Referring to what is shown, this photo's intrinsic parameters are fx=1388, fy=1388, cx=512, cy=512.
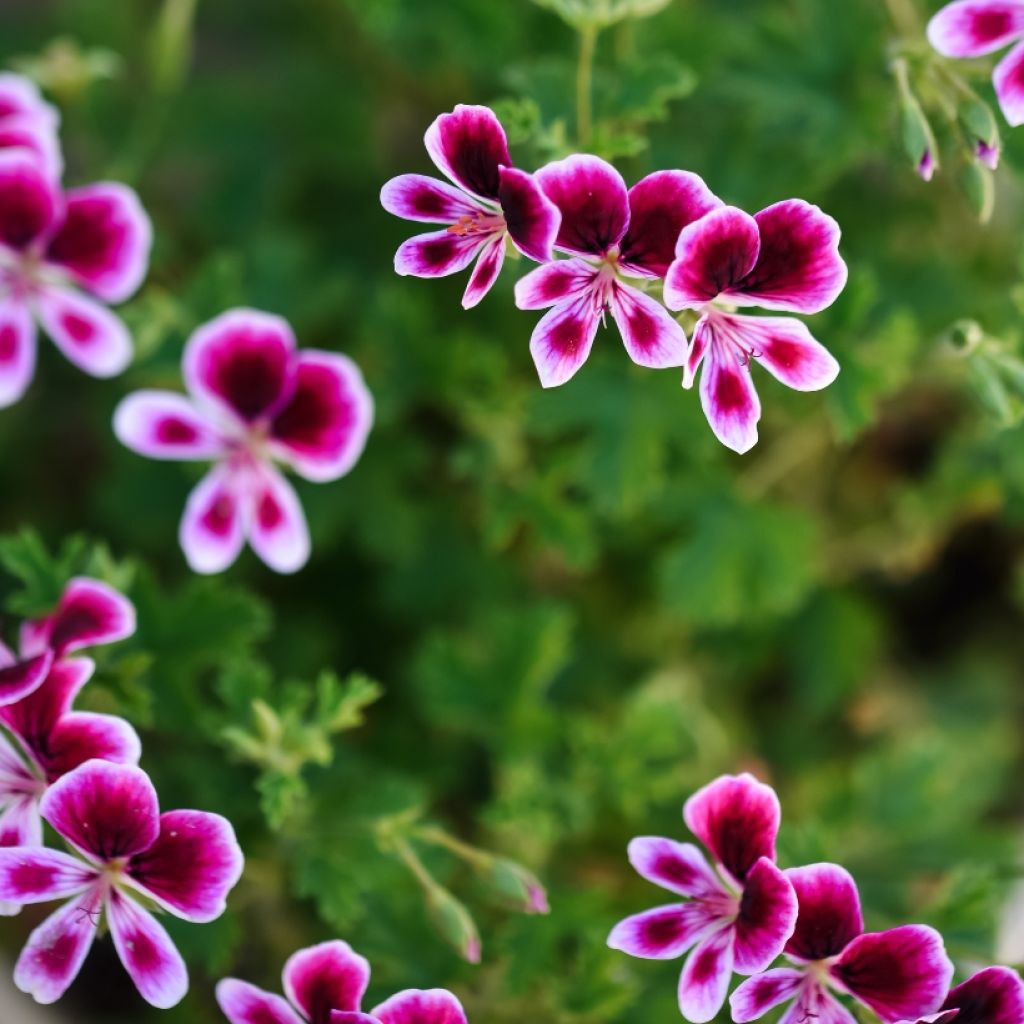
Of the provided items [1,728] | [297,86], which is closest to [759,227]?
[1,728]

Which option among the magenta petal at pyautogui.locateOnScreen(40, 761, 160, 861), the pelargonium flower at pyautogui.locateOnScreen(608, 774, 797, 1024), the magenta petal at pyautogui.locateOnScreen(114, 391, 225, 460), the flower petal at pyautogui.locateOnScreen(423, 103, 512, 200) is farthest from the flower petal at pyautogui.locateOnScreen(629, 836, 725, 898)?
the magenta petal at pyautogui.locateOnScreen(114, 391, 225, 460)

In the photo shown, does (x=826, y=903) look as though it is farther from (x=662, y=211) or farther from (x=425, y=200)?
(x=425, y=200)

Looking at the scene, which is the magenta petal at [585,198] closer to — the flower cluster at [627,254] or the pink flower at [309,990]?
the flower cluster at [627,254]

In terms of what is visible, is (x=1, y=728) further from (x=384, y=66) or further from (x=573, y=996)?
(x=384, y=66)

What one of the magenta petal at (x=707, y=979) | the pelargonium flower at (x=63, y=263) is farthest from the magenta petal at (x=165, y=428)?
the magenta petal at (x=707, y=979)

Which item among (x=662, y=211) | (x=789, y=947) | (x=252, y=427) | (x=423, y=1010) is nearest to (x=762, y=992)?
(x=789, y=947)
